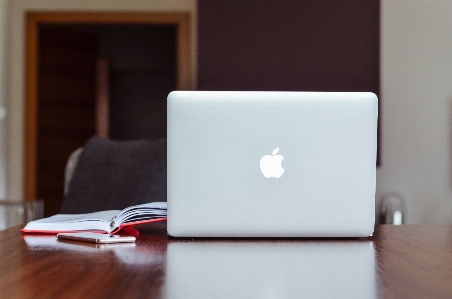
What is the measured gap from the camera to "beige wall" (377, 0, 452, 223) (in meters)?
3.49

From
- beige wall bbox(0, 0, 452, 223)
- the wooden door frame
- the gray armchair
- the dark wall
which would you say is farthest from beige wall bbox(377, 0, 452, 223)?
the gray armchair

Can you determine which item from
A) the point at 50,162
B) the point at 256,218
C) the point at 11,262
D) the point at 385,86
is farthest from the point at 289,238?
the point at 50,162

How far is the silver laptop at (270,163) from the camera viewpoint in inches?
38.8

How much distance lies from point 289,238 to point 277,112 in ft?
0.83

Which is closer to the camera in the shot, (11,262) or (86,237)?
(11,262)

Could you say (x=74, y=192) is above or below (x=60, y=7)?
below

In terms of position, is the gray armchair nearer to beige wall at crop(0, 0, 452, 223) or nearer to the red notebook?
the red notebook

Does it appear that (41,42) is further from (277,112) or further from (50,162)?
(277,112)

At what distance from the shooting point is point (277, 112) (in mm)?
994

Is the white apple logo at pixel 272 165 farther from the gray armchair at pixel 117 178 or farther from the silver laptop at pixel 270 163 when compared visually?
the gray armchair at pixel 117 178

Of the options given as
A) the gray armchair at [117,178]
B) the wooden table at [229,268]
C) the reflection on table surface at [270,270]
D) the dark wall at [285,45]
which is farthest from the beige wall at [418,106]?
the reflection on table surface at [270,270]

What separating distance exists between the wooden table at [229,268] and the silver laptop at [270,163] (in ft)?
0.15

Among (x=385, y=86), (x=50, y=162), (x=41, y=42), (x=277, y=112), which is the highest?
(x=41, y=42)

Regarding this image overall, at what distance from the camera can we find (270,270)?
70 centimetres
